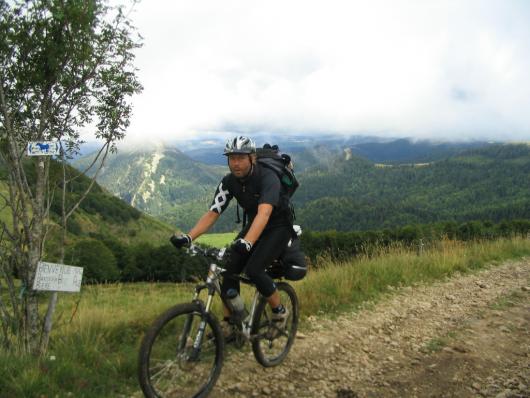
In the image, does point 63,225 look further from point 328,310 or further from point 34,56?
point 328,310

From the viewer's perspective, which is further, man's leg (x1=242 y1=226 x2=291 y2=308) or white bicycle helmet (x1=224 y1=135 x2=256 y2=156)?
man's leg (x1=242 y1=226 x2=291 y2=308)

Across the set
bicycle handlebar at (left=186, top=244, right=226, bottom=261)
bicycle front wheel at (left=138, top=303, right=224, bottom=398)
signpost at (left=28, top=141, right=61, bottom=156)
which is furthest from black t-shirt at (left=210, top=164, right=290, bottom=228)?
signpost at (left=28, top=141, right=61, bottom=156)

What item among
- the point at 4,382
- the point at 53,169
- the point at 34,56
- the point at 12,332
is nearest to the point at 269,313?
the point at 4,382

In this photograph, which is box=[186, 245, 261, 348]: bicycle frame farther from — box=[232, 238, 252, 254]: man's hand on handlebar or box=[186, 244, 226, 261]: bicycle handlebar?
box=[232, 238, 252, 254]: man's hand on handlebar

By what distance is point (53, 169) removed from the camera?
7258 mm

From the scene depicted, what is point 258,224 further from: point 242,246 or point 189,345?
point 189,345

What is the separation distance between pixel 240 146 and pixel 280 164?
2.26ft

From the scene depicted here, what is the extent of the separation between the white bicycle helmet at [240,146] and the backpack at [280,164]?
0.33 meters

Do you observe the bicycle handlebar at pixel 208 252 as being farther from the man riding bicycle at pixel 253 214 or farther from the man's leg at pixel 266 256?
the man's leg at pixel 266 256

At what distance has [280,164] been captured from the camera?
5.64 meters

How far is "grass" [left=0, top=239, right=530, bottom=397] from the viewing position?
4.64m

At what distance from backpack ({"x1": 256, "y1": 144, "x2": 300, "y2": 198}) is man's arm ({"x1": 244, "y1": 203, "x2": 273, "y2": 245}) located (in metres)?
0.59

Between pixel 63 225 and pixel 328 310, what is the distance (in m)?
5.16

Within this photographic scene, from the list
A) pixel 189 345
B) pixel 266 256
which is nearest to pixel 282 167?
pixel 266 256
